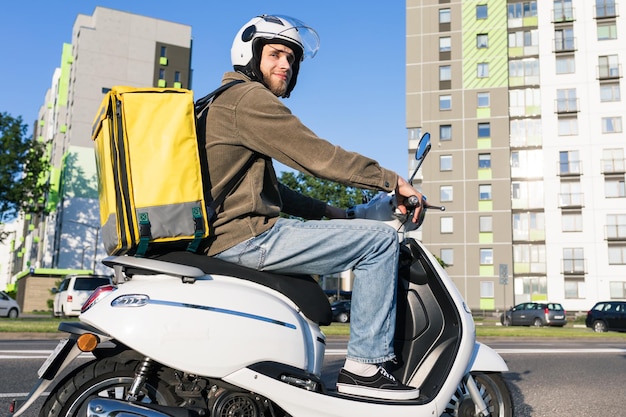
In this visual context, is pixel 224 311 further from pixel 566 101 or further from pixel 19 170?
pixel 566 101

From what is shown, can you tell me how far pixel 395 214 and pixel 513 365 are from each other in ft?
18.0

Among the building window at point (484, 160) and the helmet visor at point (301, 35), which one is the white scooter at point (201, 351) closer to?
the helmet visor at point (301, 35)

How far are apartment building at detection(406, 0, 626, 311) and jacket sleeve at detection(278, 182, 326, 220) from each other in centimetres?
5195

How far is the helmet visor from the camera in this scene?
10.6 ft

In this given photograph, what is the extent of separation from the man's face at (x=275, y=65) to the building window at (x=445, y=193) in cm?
5495

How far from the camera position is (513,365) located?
26.4 feet

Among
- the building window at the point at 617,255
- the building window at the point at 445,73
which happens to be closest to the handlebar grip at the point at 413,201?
the building window at the point at 617,255

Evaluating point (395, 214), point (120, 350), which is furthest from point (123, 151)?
point (395, 214)

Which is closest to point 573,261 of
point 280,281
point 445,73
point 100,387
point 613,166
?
point 613,166

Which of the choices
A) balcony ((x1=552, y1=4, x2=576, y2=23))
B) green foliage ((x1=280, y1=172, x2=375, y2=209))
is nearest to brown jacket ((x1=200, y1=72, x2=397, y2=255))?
green foliage ((x1=280, y1=172, x2=375, y2=209))

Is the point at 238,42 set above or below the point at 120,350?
above

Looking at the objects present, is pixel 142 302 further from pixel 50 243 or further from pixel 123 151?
pixel 50 243

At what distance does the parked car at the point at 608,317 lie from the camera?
106 ft

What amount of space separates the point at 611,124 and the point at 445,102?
528 inches
